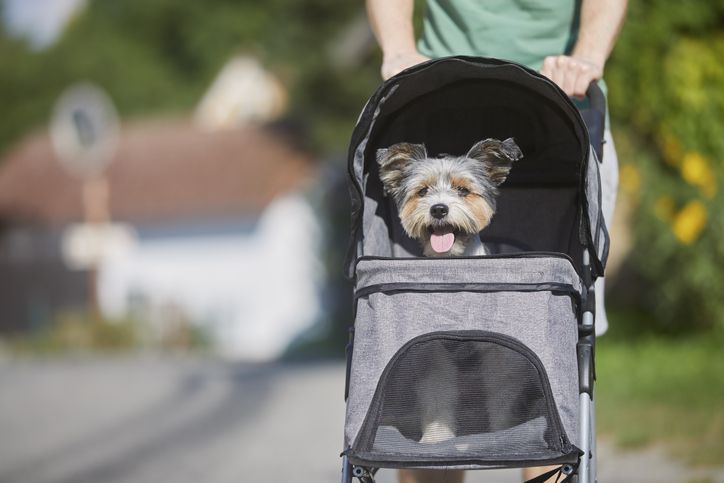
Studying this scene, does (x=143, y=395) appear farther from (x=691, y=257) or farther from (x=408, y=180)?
(x=408, y=180)

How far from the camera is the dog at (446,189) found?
350 centimetres

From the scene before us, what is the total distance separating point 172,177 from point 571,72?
25455 mm

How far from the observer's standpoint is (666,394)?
840 centimetres

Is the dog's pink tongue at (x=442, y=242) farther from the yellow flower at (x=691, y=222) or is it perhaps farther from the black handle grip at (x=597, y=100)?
the yellow flower at (x=691, y=222)

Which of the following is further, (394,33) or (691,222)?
(691,222)

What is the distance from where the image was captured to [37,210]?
29359 mm

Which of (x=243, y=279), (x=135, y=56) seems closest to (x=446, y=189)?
(x=243, y=279)

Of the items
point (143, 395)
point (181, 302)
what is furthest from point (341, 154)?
point (143, 395)

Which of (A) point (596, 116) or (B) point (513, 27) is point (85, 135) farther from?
(A) point (596, 116)

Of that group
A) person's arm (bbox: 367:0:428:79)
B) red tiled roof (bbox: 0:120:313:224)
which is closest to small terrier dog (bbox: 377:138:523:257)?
person's arm (bbox: 367:0:428:79)

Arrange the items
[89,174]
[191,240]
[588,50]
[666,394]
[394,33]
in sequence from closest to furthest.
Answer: [588,50] → [394,33] → [666,394] → [191,240] → [89,174]

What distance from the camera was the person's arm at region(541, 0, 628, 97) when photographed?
3.42m

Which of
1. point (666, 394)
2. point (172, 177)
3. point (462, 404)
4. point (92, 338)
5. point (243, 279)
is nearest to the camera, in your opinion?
point (462, 404)

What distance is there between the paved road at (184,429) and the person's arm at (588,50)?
2936mm
